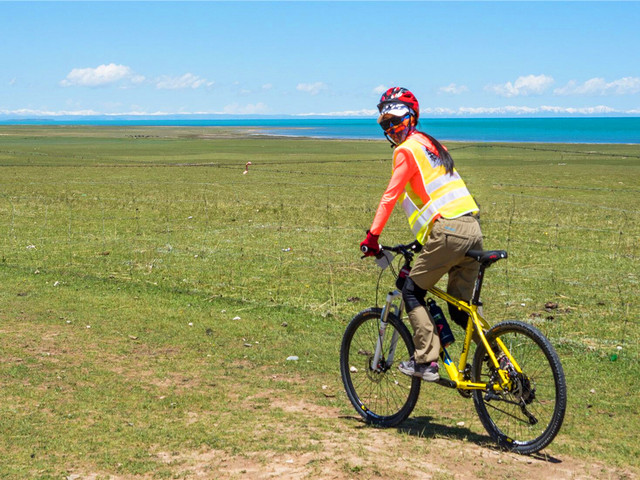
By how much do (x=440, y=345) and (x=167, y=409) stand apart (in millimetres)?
2496

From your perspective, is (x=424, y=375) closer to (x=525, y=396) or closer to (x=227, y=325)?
(x=525, y=396)

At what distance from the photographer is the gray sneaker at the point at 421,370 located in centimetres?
590

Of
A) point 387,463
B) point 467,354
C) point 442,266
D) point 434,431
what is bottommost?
point 434,431

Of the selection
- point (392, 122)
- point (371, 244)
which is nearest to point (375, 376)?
point (371, 244)

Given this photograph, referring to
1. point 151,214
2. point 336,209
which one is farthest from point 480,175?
point 151,214

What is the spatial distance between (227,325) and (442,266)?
15.8 feet

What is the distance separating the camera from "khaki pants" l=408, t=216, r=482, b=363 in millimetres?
5605

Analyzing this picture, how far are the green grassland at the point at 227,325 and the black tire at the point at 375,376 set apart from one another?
0.25 m

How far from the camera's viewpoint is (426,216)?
18.9ft

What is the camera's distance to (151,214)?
73.1 ft

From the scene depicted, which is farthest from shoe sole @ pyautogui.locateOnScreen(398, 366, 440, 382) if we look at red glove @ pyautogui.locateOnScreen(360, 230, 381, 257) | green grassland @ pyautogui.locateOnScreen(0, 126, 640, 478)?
red glove @ pyautogui.locateOnScreen(360, 230, 381, 257)

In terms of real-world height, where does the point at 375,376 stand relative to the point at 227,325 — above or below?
above

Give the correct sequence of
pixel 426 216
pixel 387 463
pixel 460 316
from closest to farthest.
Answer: pixel 387 463 < pixel 426 216 < pixel 460 316

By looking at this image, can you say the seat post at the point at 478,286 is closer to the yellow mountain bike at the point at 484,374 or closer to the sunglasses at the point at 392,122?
the yellow mountain bike at the point at 484,374
